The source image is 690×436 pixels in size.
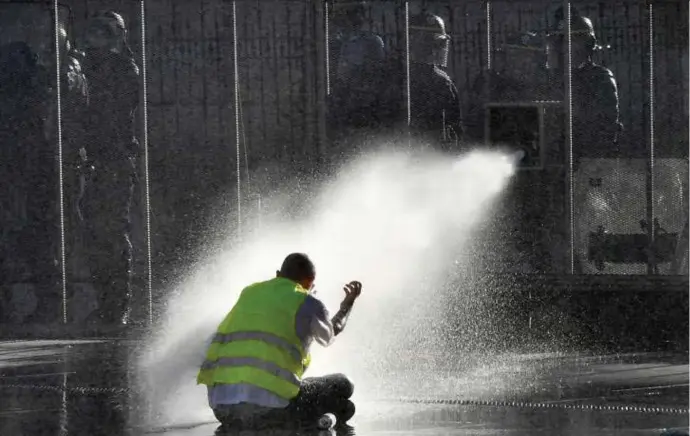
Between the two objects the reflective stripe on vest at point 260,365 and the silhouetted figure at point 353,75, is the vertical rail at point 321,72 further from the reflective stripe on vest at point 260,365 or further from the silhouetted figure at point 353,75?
the reflective stripe on vest at point 260,365

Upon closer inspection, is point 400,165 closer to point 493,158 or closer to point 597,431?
point 493,158

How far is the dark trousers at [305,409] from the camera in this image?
31.8 feet

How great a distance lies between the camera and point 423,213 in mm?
19359

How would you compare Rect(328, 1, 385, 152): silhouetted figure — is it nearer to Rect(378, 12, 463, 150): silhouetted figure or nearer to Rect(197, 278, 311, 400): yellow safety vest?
Rect(378, 12, 463, 150): silhouetted figure

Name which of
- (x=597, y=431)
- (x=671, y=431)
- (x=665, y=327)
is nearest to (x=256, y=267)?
(x=665, y=327)

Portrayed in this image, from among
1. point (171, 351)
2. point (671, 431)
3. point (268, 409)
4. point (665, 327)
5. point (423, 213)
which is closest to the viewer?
point (671, 431)

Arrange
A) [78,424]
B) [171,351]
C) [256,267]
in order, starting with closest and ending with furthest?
1. [78,424]
2. [171,351]
3. [256,267]

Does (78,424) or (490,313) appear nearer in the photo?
(78,424)

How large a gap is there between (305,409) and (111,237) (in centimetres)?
1029

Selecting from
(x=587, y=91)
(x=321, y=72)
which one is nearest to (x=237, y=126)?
(x=321, y=72)

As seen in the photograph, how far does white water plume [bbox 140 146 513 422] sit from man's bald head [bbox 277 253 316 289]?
500 cm

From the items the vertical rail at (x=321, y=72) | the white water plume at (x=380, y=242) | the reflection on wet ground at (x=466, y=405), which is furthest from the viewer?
the vertical rail at (x=321, y=72)

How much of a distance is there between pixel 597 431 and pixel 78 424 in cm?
312

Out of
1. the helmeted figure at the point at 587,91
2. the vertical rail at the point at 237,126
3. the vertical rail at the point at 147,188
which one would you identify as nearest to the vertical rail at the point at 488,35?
the helmeted figure at the point at 587,91
